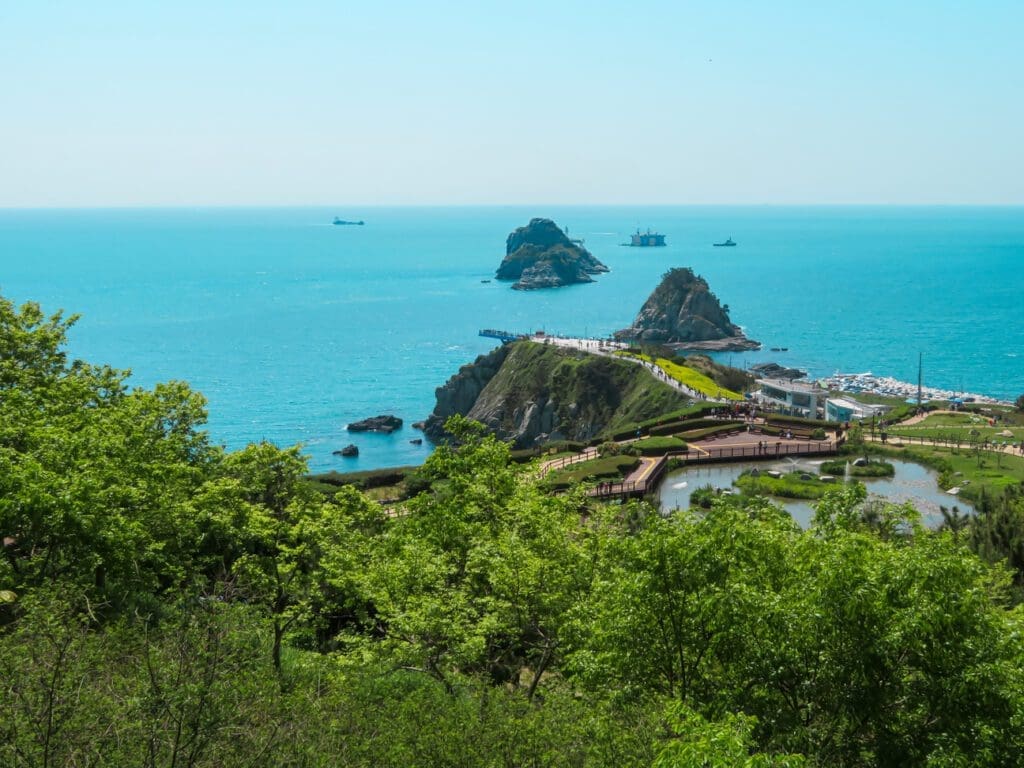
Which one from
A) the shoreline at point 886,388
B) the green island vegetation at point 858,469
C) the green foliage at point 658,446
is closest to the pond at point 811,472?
the green island vegetation at point 858,469

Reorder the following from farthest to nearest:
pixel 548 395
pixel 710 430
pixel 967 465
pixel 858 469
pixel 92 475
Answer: pixel 548 395 → pixel 710 430 → pixel 967 465 → pixel 858 469 → pixel 92 475

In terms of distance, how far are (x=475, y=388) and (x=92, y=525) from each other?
9179 cm

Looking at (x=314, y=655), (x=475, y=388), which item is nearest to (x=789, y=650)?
(x=314, y=655)

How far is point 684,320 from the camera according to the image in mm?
148625

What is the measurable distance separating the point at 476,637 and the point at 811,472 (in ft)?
123

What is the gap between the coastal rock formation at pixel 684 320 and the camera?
484ft

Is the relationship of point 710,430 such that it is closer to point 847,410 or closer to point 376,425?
point 847,410

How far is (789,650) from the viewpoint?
13.8 m

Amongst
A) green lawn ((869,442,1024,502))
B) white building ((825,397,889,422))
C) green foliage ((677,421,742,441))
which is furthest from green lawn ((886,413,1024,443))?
green foliage ((677,421,742,441))

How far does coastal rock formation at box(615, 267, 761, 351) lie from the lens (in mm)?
147500

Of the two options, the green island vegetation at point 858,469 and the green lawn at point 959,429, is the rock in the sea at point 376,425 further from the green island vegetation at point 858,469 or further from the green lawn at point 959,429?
the green island vegetation at point 858,469

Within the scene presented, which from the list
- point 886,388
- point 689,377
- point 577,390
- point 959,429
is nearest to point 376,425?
point 577,390

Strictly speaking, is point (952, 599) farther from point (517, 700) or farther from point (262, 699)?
point (262, 699)

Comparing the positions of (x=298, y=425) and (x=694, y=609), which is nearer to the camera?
(x=694, y=609)
